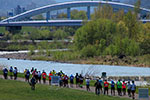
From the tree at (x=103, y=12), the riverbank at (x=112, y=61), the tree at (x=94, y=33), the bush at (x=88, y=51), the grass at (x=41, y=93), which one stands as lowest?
the riverbank at (x=112, y=61)

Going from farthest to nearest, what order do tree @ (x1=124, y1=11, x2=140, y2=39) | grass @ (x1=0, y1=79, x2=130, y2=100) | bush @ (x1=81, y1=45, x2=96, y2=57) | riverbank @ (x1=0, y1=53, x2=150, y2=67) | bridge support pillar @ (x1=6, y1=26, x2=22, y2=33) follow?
bridge support pillar @ (x1=6, y1=26, x2=22, y2=33)
tree @ (x1=124, y1=11, x2=140, y2=39)
bush @ (x1=81, y1=45, x2=96, y2=57)
riverbank @ (x1=0, y1=53, x2=150, y2=67)
grass @ (x1=0, y1=79, x2=130, y2=100)

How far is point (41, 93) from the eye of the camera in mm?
35594

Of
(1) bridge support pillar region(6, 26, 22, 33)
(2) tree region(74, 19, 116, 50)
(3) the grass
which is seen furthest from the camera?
(1) bridge support pillar region(6, 26, 22, 33)

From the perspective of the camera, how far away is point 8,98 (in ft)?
104

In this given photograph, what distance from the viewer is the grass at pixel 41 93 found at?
3325cm

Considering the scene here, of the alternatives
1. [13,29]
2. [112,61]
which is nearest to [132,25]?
[112,61]

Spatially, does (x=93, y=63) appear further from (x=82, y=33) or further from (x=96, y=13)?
(x=96, y=13)

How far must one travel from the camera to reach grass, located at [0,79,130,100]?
109 ft

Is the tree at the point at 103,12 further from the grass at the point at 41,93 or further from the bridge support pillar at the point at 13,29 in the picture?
the grass at the point at 41,93

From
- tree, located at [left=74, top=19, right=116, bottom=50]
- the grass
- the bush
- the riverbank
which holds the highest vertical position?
tree, located at [left=74, top=19, right=116, bottom=50]

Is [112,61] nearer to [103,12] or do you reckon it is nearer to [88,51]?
[88,51]

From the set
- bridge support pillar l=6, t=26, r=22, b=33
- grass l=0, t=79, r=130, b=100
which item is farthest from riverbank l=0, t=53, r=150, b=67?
bridge support pillar l=6, t=26, r=22, b=33

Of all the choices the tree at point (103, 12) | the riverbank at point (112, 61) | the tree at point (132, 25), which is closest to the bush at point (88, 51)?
the riverbank at point (112, 61)

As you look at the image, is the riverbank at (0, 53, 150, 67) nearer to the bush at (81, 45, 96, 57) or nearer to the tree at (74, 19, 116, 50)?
the bush at (81, 45, 96, 57)
